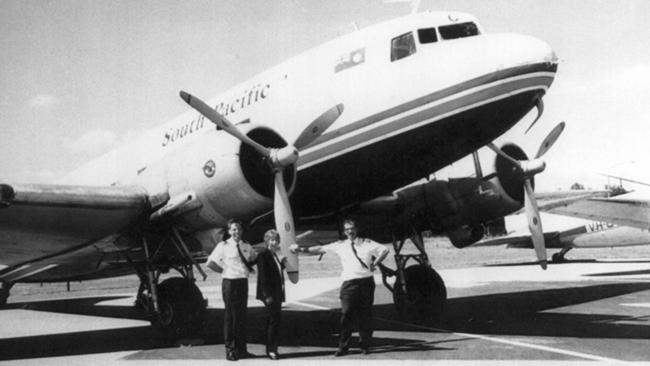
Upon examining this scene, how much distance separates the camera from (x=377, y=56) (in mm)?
8750

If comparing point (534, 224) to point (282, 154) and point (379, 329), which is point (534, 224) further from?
point (282, 154)

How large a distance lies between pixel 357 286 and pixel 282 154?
1.98 meters

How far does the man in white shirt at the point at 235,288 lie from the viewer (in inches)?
299

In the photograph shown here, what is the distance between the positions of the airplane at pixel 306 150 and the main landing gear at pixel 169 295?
0.02m

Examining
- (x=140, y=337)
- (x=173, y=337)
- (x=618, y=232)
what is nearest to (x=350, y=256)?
(x=173, y=337)

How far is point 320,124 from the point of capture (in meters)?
8.37

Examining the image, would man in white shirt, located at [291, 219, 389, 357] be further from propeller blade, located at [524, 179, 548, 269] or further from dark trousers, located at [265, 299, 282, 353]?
propeller blade, located at [524, 179, 548, 269]

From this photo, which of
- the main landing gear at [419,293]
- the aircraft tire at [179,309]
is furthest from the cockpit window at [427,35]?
the aircraft tire at [179,309]

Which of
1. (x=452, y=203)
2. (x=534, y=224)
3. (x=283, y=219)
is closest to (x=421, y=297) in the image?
(x=452, y=203)

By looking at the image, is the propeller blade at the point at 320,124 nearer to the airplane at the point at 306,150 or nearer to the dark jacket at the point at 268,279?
the airplane at the point at 306,150

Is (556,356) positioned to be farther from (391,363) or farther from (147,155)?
(147,155)

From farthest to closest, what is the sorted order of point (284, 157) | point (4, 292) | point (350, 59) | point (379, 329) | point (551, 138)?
point (4, 292), point (551, 138), point (379, 329), point (350, 59), point (284, 157)

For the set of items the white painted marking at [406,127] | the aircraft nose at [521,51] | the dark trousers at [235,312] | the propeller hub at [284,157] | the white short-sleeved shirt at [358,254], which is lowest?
the dark trousers at [235,312]

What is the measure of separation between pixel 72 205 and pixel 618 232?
26.0 meters
